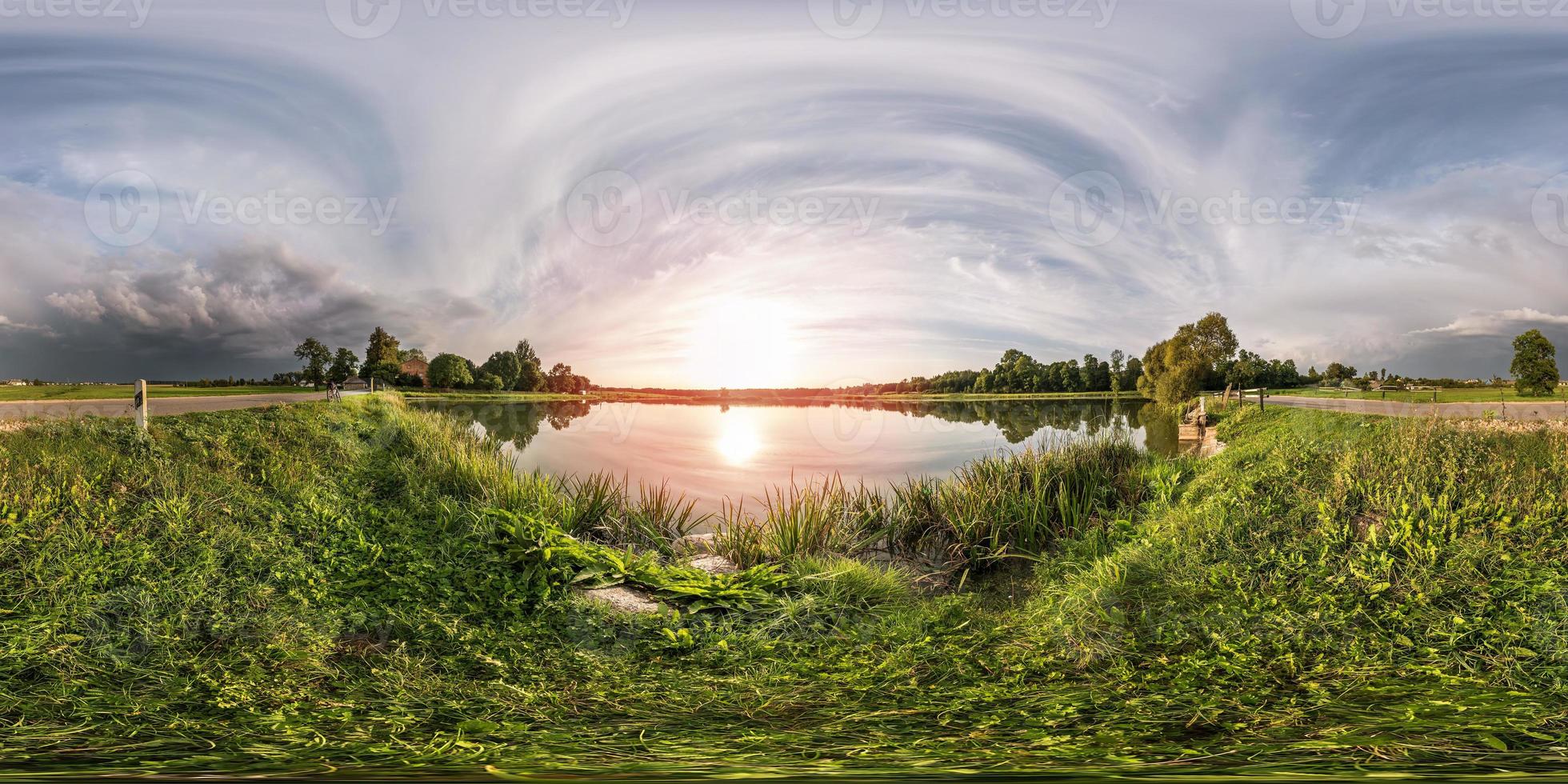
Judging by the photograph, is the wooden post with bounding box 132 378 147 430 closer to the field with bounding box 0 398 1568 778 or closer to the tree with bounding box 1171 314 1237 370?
the field with bounding box 0 398 1568 778

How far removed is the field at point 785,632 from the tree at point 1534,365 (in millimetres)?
7487

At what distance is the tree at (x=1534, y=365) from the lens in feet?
40.0

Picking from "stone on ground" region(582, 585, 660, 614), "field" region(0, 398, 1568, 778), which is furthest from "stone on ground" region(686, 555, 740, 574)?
"stone on ground" region(582, 585, 660, 614)

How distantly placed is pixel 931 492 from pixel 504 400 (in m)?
13.0

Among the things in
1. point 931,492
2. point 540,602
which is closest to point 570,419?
point 931,492

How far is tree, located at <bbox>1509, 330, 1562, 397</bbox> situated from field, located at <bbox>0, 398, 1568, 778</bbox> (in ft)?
24.6

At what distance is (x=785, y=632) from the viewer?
512 cm

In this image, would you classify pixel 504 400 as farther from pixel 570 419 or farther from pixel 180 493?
pixel 180 493

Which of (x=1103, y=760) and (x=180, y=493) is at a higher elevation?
(x=180, y=493)

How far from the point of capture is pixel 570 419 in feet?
56.1

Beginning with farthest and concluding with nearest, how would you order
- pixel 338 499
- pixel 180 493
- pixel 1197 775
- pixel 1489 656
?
pixel 338 499 → pixel 180 493 → pixel 1489 656 → pixel 1197 775

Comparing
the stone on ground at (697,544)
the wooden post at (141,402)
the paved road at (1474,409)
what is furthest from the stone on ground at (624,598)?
the paved road at (1474,409)

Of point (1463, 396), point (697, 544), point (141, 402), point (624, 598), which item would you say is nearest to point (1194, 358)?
point (1463, 396)

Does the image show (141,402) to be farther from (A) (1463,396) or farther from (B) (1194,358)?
(B) (1194,358)
